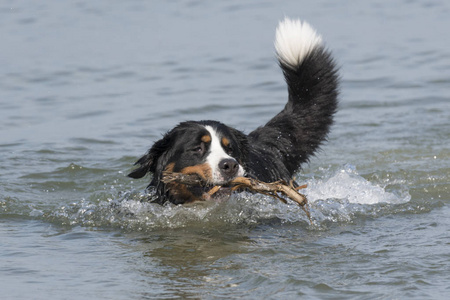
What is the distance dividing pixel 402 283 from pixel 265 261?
949 millimetres

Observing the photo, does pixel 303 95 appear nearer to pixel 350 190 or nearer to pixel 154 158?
pixel 350 190

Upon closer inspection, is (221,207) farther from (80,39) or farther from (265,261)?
(80,39)

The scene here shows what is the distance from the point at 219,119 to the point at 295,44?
121 inches

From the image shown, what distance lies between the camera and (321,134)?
6.94 meters

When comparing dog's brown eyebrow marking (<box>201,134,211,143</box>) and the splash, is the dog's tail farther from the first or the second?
dog's brown eyebrow marking (<box>201,134,211,143</box>)

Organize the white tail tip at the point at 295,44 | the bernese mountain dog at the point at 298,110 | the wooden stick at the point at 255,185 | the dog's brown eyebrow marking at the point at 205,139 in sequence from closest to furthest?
1. the wooden stick at the point at 255,185
2. the dog's brown eyebrow marking at the point at 205,139
3. the bernese mountain dog at the point at 298,110
4. the white tail tip at the point at 295,44

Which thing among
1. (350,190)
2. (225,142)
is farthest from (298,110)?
(225,142)

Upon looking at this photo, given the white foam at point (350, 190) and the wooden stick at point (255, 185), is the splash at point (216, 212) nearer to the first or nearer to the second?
the white foam at point (350, 190)

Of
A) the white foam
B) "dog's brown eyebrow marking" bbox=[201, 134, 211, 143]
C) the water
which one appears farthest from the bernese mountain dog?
"dog's brown eyebrow marking" bbox=[201, 134, 211, 143]

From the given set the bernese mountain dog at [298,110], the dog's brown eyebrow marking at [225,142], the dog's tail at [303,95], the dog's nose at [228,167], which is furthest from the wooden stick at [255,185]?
the dog's tail at [303,95]

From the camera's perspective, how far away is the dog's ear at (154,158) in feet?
19.7

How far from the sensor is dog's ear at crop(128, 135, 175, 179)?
6012 mm

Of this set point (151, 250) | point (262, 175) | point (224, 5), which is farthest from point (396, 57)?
point (151, 250)

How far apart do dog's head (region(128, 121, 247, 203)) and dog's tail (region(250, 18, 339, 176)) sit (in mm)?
784
